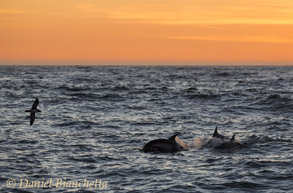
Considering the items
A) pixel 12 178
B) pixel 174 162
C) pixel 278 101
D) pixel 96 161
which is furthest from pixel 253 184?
pixel 278 101

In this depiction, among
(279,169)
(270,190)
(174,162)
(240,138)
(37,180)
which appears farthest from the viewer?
(240,138)

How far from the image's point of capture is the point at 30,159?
1434cm

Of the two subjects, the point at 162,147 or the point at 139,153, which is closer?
the point at 139,153

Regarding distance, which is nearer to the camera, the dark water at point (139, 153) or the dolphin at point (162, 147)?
the dark water at point (139, 153)

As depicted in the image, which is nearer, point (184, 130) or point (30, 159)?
point (30, 159)

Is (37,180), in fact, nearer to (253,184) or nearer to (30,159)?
(30,159)

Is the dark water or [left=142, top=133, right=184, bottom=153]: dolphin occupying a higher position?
[left=142, top=133, right=184, bottom=153]: dolphin

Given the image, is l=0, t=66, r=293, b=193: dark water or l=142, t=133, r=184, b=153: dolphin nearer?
l=0, t=66, r=293, b=193: dark water

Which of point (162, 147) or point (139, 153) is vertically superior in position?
point (162, 147)

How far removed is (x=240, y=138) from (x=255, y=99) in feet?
65.9

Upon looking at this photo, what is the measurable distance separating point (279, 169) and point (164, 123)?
11010 millimetres

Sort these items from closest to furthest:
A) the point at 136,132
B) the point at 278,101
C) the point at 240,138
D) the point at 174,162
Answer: the point at 174,162 < the point at 240,138 < the point at 136,132 < the point at 278,101

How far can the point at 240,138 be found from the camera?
61.5 feet

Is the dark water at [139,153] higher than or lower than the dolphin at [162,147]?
lower
